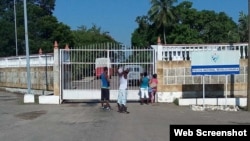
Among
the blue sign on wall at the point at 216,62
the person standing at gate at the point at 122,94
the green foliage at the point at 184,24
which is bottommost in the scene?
the person standing at gate at the point at 122,94

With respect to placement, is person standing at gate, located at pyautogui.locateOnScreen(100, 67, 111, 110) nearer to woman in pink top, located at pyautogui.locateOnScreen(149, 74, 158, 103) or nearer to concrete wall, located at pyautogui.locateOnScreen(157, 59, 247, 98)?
woman in pink top, located at pyautogui.locateOnScreen(149, 74, 158, 103)

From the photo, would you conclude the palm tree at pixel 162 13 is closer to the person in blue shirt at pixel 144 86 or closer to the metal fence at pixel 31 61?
the metal fence at pixel 31 61

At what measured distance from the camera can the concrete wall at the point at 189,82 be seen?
2236 cm

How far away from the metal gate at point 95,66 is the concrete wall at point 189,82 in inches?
27.5

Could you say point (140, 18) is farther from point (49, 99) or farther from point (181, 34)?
point (49, 99)

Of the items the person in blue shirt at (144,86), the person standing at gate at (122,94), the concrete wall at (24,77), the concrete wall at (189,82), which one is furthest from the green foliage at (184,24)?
the person standing at gate at (122,94)

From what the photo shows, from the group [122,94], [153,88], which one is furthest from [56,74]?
[122,94]

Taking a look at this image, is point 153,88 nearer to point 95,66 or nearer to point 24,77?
point 95,66

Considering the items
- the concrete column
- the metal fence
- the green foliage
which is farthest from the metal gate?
the green foliage

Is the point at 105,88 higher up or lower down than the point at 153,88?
higher up

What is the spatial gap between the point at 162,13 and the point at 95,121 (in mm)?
59759

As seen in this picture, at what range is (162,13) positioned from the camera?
74.1 meters

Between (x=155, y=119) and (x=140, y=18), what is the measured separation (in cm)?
6567

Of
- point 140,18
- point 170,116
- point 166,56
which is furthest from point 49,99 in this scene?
point 140,18
